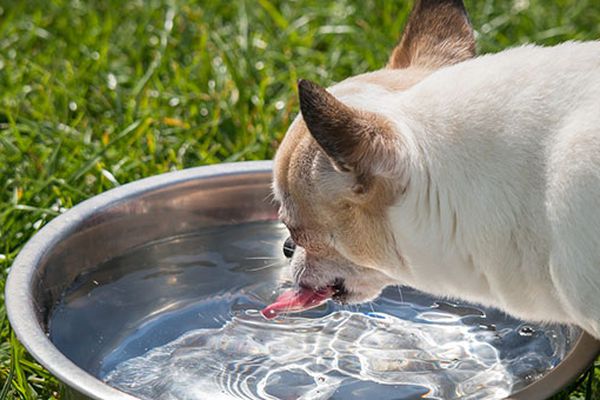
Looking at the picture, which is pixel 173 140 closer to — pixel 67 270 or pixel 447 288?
pixel 67 270

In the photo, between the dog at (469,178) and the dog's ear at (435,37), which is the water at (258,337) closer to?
the dog at (469,178)

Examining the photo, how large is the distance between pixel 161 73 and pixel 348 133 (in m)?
2.96

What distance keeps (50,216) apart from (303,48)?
1903 millimetres

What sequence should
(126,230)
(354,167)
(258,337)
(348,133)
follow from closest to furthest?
(348,133) → (354,167) → (258,337) → (126,230)

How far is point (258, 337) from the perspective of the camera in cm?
367

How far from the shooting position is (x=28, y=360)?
3.56 meters

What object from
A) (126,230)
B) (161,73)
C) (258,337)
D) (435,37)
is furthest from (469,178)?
(161,73)

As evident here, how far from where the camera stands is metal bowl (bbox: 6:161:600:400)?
299 cm

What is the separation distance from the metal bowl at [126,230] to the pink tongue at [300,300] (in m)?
0.64

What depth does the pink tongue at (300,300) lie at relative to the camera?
3.22m

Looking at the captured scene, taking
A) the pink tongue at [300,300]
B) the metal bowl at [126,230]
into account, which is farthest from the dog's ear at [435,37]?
the metal bowl at [126,230]

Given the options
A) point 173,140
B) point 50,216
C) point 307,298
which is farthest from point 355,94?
point 173,140

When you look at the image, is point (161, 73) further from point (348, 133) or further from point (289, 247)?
point (348, 133)

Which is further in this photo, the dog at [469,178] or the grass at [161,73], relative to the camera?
the grass at [161,73]
